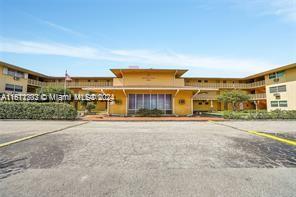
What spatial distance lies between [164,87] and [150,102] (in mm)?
2671

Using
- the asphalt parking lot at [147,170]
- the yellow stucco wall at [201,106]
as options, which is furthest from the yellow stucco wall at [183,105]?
the asphalt parking lot at [147,170]

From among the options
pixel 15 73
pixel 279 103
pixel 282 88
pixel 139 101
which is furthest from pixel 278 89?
pixel 15 73

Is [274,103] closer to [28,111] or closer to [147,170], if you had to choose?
[147,170]

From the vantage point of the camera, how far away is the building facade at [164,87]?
17641mm

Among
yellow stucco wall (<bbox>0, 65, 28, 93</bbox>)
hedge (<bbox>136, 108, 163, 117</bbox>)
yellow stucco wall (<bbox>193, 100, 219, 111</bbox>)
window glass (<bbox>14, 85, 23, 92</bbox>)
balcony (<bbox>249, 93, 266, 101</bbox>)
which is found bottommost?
hedge (<bbox>136, 108, 163, 117</bbox>)

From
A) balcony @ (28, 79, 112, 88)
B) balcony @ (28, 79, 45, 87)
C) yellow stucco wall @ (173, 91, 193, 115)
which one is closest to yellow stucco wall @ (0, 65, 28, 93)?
balcony @ (28, 79, 45, 87)

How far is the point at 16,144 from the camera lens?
523 centimetres

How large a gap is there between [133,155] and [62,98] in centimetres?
2147

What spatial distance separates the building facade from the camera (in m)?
17.6

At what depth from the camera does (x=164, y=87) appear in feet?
54.0

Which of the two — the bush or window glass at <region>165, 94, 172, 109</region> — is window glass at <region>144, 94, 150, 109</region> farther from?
window glass at <region>165, 94, 172, 109</region>

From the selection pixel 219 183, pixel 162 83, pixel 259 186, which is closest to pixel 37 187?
pixel 219 183

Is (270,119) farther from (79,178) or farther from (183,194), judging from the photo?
(79,178)

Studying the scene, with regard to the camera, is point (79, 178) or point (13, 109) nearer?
point (79, 178)
